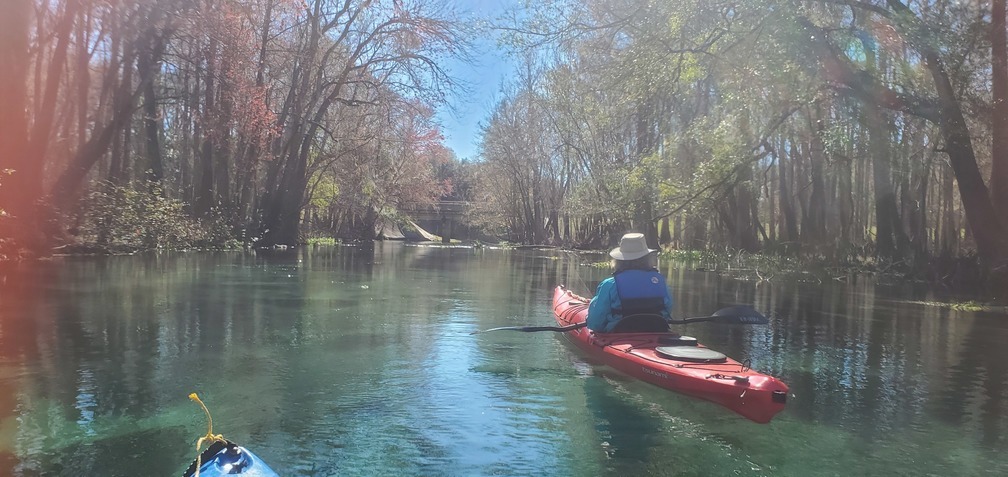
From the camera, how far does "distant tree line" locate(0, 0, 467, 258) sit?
54.5ft

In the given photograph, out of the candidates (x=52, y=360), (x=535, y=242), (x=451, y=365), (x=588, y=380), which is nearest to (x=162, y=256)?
(x=52, y=360)

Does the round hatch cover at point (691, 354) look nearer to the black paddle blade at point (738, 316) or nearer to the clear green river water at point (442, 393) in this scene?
the clear green river water at point (442, 393)

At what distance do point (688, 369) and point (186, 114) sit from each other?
26197 millimetres

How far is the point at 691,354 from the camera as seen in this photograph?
5.98 meters

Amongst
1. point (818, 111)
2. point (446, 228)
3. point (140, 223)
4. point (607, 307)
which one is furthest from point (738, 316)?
point (446, 228)

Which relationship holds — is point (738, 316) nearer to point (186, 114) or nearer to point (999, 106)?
point (999, 106)

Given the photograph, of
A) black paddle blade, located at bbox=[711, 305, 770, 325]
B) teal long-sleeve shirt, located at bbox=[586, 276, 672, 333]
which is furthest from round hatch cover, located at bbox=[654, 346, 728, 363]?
black paddle blade, located at bbox=[711, 305, 770, 325]

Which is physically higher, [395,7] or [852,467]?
[395,7]

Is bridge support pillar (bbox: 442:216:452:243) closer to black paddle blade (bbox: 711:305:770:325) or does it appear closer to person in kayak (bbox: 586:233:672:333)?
black paddle blade (bbox: 711:305:770:325)

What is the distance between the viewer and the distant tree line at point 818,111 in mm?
12930

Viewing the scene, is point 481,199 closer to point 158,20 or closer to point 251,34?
point 251,34

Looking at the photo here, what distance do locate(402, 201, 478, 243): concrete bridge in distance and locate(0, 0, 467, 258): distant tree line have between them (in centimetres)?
3065

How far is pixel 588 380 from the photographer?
6.98 m

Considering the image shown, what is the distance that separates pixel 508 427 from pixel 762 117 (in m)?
16.6
